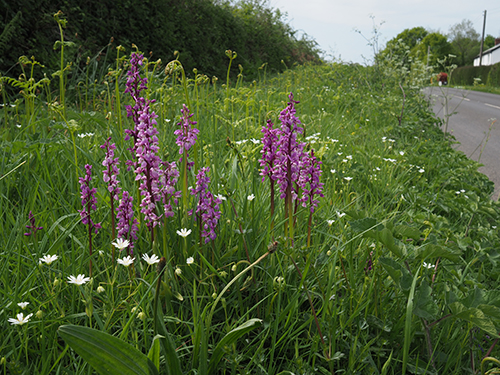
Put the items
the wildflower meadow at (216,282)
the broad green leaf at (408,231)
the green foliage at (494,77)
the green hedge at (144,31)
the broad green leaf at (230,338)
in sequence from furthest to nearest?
1. the green foliage at (494,77)
2. the green hedge at (144,31)
3. the broad green leaf at (408,231)
4. the wildflower meadow at (216,282)
5. the broad green leaf at (230,338)

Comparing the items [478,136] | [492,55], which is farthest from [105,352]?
[492,55]

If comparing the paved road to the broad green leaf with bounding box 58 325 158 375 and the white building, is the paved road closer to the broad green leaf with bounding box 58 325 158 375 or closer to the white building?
the broad green leaf with bounding box 58 325 158 375

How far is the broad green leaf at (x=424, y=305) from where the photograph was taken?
125cm

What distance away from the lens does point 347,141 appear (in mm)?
4328

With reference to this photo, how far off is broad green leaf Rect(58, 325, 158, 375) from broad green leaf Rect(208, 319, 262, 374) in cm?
23

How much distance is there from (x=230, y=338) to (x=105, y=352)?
14.8 inches

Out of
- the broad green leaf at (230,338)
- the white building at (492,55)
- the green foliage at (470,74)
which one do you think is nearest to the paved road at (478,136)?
the broad green leaf at (230,338)

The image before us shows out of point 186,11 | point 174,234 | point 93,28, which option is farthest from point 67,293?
point 186,11

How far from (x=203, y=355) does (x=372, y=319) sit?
717mm

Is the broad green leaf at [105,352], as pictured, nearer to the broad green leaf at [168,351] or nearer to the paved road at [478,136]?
the broad green leaf at [168,351]

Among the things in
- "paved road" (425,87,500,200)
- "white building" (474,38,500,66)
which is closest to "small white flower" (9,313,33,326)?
"paved road" (425,87,500,200)

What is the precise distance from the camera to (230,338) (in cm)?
A: 116

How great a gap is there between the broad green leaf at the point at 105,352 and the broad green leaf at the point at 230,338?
0.23m

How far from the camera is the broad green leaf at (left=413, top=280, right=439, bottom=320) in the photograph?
49.3 inches
